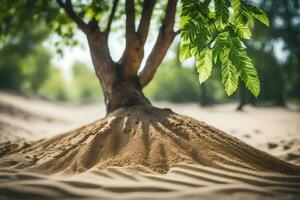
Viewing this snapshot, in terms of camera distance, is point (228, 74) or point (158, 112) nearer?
point (228, 74)

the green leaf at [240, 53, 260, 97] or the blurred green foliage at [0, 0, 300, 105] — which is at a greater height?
the blurred green foliage at [0, 0, 300, 105]

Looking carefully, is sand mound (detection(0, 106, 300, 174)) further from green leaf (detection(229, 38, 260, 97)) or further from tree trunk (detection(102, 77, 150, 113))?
green leaf (detection(229, 38, 260, 97))

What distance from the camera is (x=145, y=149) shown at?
148 inches

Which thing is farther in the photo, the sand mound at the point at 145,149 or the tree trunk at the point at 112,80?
the tree trunk at the point at 112,80

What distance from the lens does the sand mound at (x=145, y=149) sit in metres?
3.59

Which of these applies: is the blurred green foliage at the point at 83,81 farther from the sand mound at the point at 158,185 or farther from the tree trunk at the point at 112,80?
the sand mound at the point at 158,185

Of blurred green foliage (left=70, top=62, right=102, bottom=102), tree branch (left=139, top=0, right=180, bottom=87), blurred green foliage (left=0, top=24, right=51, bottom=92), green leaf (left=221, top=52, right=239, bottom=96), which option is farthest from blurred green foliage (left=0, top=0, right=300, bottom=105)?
blurred green foliage (left=70, top=62, right=102, bottom=102)

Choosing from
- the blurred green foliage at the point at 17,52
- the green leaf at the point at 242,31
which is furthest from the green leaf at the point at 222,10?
the blurred green foliage at the point at 17,52

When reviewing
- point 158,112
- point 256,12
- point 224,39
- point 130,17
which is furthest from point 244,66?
point 130,17

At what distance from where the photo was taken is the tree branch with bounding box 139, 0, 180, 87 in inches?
210

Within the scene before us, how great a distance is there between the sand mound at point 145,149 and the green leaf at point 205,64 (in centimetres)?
95

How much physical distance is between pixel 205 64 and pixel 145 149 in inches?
47.7

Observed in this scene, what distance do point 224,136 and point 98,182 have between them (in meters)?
1.98

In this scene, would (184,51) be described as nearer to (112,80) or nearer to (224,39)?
(224,39)
